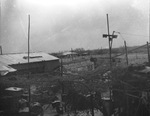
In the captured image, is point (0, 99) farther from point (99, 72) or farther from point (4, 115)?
point (99, 72)

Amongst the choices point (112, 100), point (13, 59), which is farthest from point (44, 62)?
point (112, 100)

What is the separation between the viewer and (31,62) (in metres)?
30.1

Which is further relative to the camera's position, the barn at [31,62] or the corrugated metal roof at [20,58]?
the barn at [31,62]

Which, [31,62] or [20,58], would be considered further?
[20,58]

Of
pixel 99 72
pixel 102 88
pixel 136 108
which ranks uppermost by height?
pixel 99 72

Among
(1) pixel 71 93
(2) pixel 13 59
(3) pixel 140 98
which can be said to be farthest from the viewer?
(2) pixel 13 59

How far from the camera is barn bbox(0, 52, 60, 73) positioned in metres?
28.5

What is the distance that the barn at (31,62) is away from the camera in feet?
93.7

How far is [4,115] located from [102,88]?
6.62 metres

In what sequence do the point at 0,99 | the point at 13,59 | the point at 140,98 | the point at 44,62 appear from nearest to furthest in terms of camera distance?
the point at 140,98 < the point at 0,99 < the point at 13,59 < the point at 44,62

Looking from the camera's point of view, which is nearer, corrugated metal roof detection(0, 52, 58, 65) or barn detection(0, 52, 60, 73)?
corrugated metal roof detection(0, 52, 58, 65)

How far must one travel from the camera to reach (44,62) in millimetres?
32094

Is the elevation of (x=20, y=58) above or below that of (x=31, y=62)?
above

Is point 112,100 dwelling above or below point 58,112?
above
